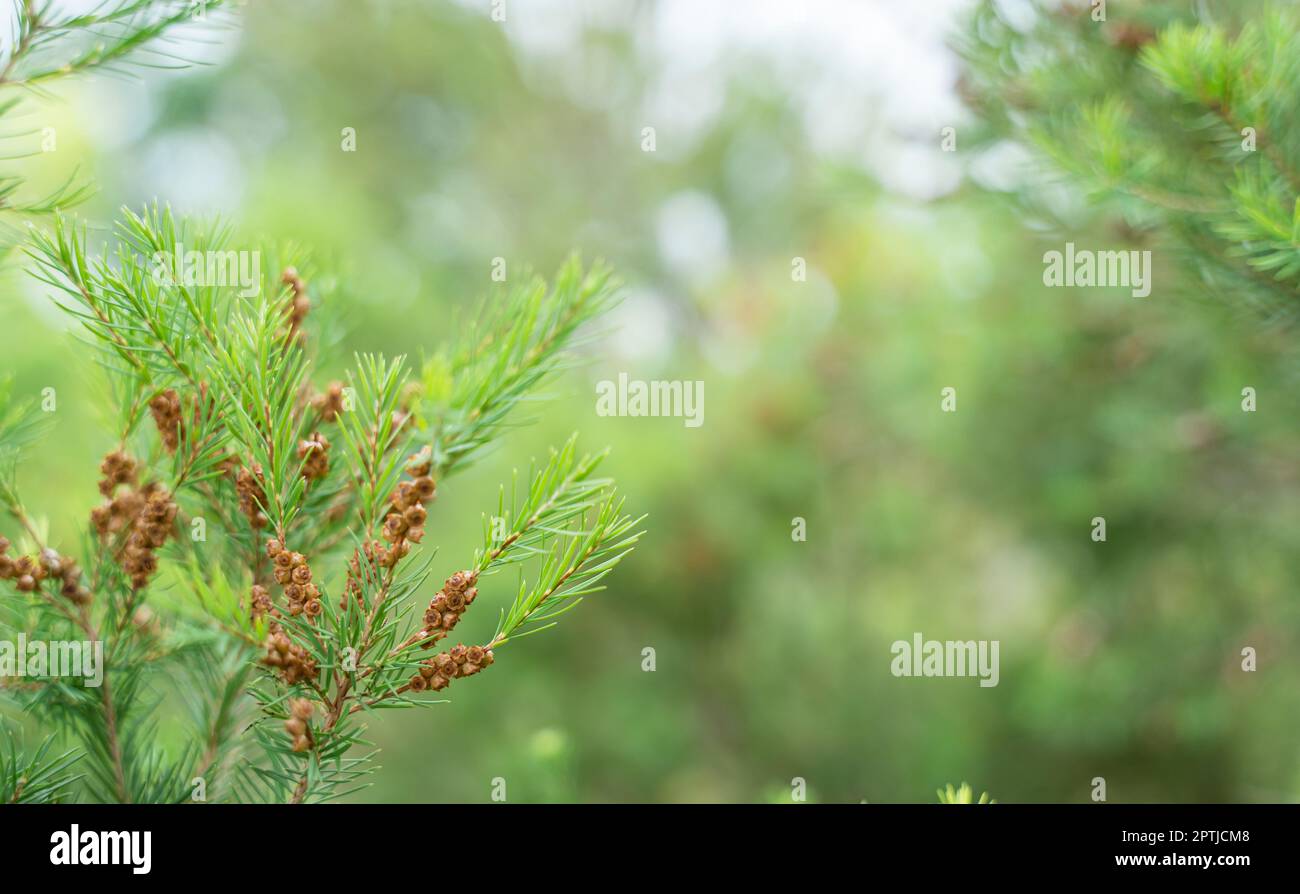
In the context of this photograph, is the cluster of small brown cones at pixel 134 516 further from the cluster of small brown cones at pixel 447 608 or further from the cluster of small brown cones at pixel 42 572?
the cluster of small brown cones at pixel 447 608

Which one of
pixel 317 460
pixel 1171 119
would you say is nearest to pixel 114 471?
pixel 317 460

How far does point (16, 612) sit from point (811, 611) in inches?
88.0

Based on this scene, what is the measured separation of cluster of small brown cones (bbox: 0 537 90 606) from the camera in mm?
541

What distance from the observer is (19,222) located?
1.88 ft

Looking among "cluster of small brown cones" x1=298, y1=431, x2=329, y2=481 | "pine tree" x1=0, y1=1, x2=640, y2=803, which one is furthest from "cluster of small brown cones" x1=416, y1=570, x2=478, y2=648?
"cluster of small brown cones" x1=298, y1=431, x2=329, y2=481

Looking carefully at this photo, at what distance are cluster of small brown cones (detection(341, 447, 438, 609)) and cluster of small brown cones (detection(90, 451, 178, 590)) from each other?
0.44 feet

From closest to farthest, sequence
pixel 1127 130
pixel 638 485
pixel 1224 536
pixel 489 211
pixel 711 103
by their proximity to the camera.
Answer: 1. pixel 1127 130
2. pixel 1224 536
3. pixel 638 485
4. pixel 711 103
5. pixel 489 211

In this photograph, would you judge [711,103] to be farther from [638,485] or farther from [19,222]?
[19,222]

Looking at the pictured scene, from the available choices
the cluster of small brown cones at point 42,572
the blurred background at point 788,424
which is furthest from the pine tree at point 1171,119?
the cluster of small brown cones at point 42,572

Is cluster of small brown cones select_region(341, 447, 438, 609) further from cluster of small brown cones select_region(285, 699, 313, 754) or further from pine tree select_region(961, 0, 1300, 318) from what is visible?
pine tree select_region(961, 0, 1300, 318)

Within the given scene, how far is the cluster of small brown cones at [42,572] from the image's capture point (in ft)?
1.77

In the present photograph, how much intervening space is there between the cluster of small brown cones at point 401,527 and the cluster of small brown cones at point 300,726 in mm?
57

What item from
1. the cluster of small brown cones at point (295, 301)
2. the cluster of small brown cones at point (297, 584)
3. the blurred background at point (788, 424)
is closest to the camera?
the cluster of small brown cones at point (297, 584)
